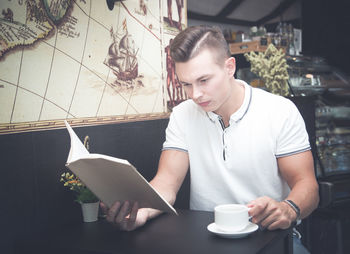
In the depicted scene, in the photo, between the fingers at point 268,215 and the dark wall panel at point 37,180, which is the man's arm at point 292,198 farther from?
the dark wall panel at point 37,180

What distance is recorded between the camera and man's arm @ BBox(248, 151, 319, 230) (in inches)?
48.8

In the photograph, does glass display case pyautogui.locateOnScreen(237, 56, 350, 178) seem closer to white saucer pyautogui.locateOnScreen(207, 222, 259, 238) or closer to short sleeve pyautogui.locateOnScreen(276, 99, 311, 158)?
short sleeve pyautogui.locateOnScreen(276, 99, 311, 158)

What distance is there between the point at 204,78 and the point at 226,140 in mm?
346

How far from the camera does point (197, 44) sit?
164 cm

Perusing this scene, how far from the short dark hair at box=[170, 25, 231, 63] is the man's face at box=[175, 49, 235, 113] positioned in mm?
25

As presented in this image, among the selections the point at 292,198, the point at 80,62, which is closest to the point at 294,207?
the point at 292,198

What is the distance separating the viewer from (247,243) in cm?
116

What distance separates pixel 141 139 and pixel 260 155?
69cm

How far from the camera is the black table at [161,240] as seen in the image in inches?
45.4

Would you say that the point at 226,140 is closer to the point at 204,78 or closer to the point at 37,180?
the point at 204,78

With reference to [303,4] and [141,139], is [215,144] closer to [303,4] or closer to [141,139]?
[141,139]

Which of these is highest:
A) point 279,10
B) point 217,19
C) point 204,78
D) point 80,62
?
point 279,10

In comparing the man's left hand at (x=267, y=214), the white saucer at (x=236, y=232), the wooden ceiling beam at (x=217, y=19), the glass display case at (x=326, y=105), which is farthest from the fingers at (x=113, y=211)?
the wooden ceiling beam at (x=217, y=19)

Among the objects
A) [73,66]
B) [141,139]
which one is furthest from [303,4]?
[73,66]
